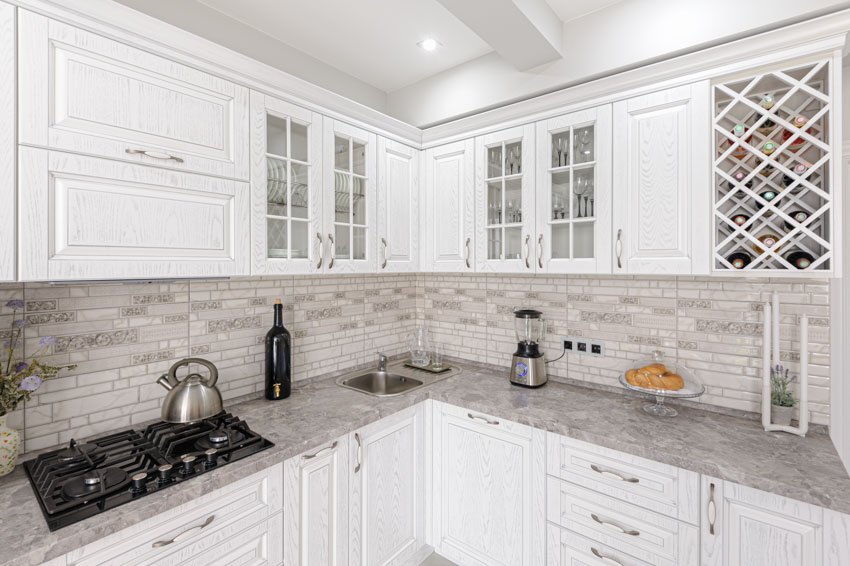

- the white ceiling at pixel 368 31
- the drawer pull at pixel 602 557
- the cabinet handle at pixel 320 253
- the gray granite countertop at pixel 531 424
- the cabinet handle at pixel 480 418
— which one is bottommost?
the drawer pull at pixel 602 557

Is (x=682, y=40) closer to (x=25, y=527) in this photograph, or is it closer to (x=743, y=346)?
(x=743, y=346)

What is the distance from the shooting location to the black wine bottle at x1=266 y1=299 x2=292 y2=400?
1986 millimetres

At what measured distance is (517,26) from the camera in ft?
5.75

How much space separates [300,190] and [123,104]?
0.70 metres

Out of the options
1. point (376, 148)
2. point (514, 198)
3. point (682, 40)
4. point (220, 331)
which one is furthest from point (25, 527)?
point (682, 40)

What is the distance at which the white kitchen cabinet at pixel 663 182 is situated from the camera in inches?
65.4

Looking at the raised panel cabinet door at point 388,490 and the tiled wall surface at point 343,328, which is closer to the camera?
the tiled wall surface at point 343,328

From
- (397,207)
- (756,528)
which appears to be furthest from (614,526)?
(397,207)

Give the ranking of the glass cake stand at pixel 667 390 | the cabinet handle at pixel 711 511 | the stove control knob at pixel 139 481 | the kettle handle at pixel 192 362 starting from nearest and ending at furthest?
the stove control knob at pixel 139 481 → the cabinet handle at pixel 711 511 → the kettle handle at pixel 192 362 → the glass cake stand at pixel 667 390

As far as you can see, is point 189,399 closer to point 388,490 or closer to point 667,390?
point 388,490

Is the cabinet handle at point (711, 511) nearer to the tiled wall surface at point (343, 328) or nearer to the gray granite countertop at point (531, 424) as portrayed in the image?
the gray granite countertop at point (531, 424)

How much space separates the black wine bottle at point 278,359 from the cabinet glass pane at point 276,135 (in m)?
0.73

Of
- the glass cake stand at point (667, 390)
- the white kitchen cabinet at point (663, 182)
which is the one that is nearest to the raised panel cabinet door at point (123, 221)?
the white kitchen cabinet at point (663, 182)

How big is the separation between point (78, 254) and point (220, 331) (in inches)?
29.3
